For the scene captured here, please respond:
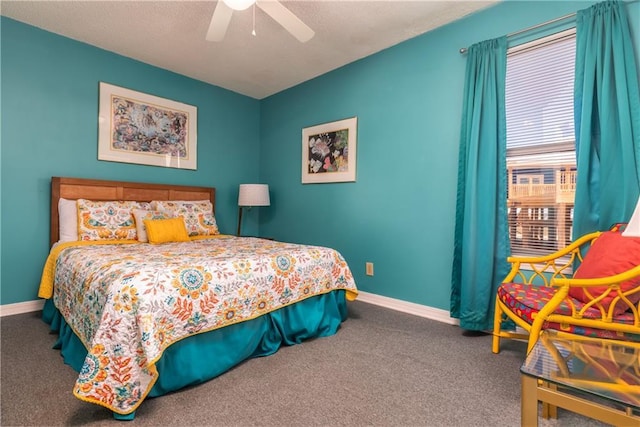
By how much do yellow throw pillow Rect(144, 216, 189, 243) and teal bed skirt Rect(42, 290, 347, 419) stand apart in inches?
33.7

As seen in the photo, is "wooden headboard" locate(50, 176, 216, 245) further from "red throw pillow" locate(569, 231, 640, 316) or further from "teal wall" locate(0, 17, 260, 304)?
"red throw pillow" locate(569, 231, 640, 316)

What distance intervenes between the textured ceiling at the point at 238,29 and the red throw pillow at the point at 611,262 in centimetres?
197

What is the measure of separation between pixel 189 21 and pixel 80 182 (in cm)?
180

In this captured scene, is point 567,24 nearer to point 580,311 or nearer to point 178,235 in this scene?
point 580,311

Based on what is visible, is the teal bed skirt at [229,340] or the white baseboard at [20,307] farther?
the white baseboard at [20,307]

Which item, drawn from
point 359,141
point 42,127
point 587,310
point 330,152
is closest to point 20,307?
point 42,127

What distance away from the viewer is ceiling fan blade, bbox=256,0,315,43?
1980mm

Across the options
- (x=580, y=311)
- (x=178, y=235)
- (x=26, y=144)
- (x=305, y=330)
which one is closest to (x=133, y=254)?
(x=178, y=235)

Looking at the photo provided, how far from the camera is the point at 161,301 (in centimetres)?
151

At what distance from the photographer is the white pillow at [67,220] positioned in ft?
9.05

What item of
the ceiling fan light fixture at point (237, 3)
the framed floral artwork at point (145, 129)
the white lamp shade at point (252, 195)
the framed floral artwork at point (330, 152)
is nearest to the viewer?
the ceiling fan light fixture at point (237, 3)

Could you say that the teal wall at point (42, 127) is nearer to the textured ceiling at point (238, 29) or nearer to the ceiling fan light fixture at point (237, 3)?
the textured ceiling at point (238, 29)

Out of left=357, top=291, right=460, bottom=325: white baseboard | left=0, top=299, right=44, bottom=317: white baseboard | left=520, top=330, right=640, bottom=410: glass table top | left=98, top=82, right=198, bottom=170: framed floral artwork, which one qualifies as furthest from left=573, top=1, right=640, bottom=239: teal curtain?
left=0, top=299, right=44, bottom=317: white baseboard

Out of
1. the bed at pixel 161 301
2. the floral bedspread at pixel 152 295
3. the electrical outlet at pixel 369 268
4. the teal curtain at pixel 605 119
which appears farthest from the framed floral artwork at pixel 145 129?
the teal curtain at pixel 605 119
